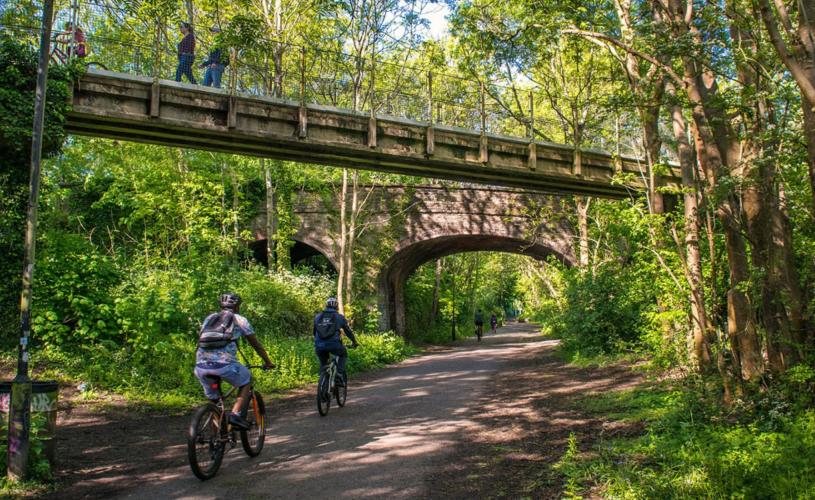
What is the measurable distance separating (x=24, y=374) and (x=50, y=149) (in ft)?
23.2

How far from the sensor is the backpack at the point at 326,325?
8.82 meters

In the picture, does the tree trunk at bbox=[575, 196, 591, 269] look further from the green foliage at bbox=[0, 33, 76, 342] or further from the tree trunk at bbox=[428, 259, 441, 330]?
the green foliage at bbox=[0, 33, 76, 342]

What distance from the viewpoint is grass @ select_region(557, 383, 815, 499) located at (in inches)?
168

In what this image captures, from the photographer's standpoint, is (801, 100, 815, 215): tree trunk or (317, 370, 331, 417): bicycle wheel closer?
(801, 100, 815, 215): tree trunk

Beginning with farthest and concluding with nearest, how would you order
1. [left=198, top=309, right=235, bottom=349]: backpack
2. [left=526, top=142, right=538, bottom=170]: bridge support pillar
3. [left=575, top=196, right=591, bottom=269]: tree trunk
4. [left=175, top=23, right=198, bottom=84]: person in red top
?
[left=575, top=196, right=591, bottom=269]: tree trunk, [left=526, top=142, right=538, bottom=170]: bridge support pillar, [left=175, top=23, right=198, bottom=84]: person in red top, [left=198, top=309, right=235, bottom=349]: backpack

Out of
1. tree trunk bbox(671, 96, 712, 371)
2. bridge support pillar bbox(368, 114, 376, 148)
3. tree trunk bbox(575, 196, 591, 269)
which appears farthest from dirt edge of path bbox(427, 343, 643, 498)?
tree trunk bbox(575, 196, 591, 269)

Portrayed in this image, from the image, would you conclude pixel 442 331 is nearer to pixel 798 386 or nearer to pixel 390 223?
pixel 390 223

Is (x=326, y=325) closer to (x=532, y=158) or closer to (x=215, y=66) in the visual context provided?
(x=215, y=66)

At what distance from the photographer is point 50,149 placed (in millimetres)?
11312

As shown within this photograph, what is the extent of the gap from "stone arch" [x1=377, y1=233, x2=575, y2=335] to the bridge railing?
244 inches

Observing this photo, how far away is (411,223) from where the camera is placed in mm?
24609

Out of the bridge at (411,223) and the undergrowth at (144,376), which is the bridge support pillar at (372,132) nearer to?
the undergrowth at (144,376)

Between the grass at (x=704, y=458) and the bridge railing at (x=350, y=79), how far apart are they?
973 cm

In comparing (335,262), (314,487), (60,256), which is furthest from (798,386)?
(335,262)
